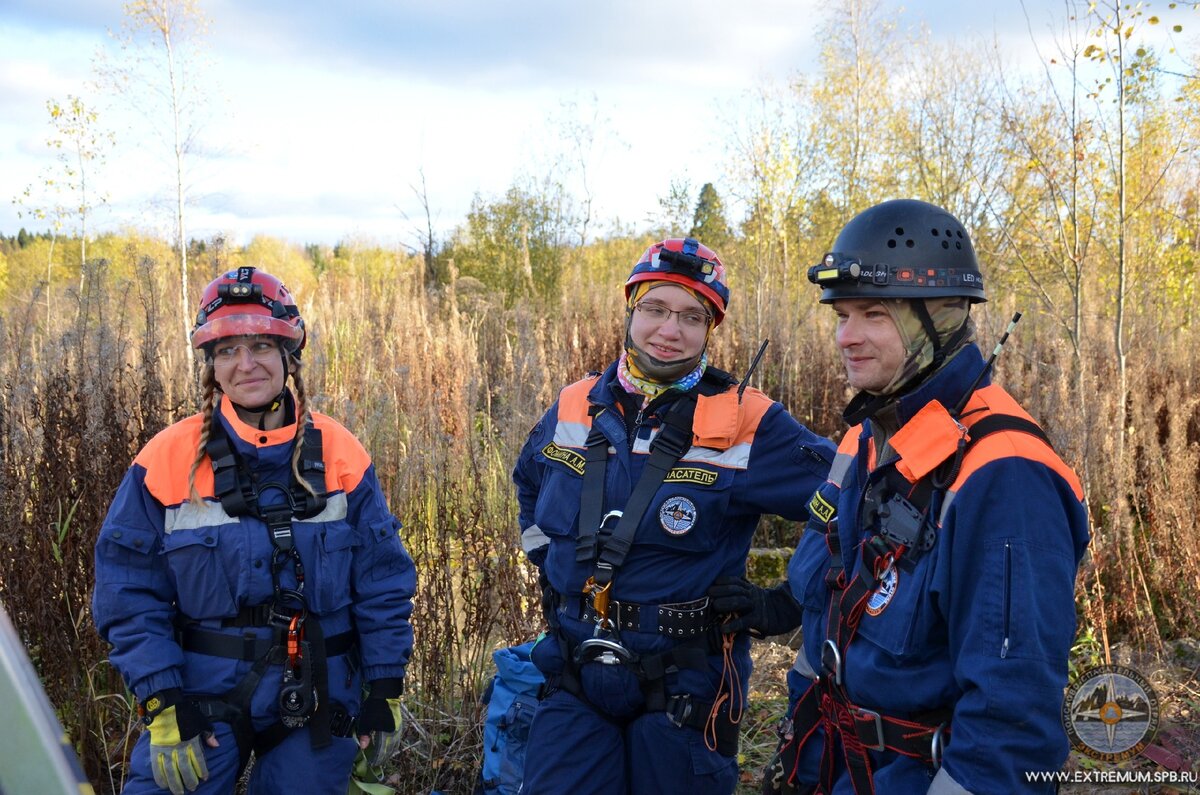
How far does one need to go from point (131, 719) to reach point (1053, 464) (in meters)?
3.84

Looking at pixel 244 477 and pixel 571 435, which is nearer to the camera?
pixel 244 477

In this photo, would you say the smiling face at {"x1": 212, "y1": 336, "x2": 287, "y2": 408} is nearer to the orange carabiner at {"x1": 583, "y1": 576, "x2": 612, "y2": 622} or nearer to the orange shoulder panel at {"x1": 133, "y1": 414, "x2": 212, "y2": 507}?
the orange shoulder panel at {"x1": 133, "y1": 414, "x2": 212, "y2": 507}

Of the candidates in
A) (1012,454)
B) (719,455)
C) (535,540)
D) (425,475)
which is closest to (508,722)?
(535,540)

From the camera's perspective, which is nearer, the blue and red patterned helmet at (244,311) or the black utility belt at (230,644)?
the black utility belt at (230,644)

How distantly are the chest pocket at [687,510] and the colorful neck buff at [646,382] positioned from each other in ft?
1.03

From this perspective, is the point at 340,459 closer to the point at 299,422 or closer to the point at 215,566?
the point at 299,422

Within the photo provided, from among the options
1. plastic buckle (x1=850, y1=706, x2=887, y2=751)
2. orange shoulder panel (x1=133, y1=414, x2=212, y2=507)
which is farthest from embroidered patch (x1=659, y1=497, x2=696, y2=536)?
orange shoulder panel (x1=133, y1=414, x2=212, y2=507)

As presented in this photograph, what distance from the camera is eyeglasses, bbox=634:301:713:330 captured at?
321 cm

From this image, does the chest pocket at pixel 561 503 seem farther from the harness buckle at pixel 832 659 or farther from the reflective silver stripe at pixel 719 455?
the harness buckle at pixel 832 659

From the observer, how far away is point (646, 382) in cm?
322

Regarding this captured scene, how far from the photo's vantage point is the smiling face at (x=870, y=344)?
2250 millimetres

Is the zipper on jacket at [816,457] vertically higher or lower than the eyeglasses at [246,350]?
lower

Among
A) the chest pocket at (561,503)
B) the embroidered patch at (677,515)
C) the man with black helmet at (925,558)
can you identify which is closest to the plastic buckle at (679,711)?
the man with black helmet at (925,558)

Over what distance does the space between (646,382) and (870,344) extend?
3.54 ft
